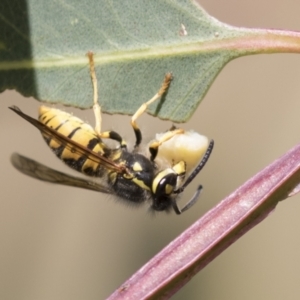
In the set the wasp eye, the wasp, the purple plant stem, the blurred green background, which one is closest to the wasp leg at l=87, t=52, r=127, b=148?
the wasp

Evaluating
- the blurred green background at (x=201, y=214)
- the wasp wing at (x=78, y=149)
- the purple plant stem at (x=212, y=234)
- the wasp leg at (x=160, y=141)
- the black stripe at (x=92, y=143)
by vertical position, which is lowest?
the purple plant stem at (x=212, y=234)

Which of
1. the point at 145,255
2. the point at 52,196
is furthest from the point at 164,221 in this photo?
the point at 52,196

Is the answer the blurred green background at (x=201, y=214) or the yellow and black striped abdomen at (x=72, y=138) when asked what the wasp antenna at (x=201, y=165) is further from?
the blurred green background at (x=201, y=214)

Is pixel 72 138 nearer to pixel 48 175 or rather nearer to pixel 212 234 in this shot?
pixel 48 175

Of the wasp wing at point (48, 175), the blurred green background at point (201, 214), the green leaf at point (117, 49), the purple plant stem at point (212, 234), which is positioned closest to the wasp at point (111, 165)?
the wasp wing at point (48, 175)

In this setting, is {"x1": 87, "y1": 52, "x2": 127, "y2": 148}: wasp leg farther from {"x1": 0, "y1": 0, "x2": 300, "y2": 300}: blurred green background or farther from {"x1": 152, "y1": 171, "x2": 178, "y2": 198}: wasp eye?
{"x1": 0, "y1": 0, "x2": 300, "y2": 300}: blurred green background

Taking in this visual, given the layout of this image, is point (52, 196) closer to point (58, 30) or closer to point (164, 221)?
point (164, 221)
